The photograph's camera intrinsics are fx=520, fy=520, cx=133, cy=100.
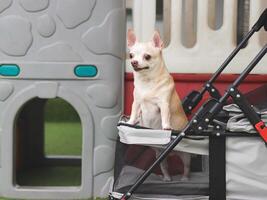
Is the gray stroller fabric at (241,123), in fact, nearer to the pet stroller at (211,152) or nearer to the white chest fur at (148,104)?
the pet stroller at (211,152)

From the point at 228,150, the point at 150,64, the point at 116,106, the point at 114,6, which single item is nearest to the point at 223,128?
the point at 228,150

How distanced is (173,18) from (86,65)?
46 centimetres

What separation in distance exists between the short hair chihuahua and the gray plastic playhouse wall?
34cm

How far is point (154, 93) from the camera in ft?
6.29

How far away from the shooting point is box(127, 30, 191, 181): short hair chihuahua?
Result: 1887 mm

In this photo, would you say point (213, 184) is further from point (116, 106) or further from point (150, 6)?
point (150, 6)

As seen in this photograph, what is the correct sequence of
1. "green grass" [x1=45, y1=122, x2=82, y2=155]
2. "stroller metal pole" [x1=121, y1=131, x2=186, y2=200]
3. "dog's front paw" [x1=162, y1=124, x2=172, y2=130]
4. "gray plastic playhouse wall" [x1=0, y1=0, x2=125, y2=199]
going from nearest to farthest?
"stroller metal pole" [x1=121, y1=131, x2=186, y2=200], "dog's front paw" [x1=162, y1=124, x2=172, y2=130], "gray plastic playhouse wall" [x1=0, y1=0, x2=125, y2=199], "green grass" [x1=45, y1=122, x2=82, y2=155]

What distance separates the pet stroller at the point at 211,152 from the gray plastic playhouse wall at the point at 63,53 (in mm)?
461

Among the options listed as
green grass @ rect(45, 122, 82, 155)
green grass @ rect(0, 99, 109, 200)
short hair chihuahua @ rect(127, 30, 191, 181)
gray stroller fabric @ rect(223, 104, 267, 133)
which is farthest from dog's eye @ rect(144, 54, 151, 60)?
green grass @ rect(45, 122, 82, 155)

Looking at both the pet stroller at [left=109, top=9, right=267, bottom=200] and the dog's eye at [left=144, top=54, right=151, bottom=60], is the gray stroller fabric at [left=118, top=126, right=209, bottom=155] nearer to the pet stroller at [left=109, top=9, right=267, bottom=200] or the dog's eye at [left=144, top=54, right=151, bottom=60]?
the pet stroller at [left=109, top=9, right=267, bottom=200]

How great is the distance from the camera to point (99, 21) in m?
2.27

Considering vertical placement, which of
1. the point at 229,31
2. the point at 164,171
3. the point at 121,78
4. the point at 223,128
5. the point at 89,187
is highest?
the point at 229,31

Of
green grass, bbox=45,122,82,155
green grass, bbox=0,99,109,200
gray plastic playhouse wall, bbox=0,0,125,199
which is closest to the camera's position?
gray plastic playhouse wall, bbox=0,0,125,199

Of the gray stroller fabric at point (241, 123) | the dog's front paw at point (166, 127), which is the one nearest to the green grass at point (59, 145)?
the dog's front paw at point (166, 127)
